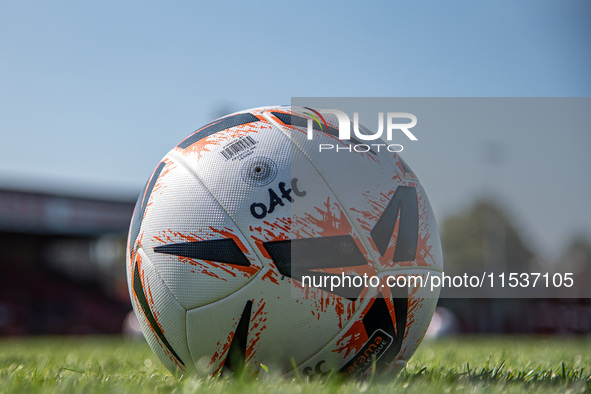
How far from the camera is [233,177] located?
8.50 ft

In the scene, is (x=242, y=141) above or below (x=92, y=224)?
above

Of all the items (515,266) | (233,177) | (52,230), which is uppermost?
(233,177)

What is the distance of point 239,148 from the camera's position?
2.69 meters

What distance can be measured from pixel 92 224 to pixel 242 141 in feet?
85.5

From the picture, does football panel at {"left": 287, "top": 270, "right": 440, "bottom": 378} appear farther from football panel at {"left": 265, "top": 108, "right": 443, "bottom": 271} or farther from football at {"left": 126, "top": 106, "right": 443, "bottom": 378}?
football panel at {"left": 265, "top": 108, "right": 443, "bottom": 271}

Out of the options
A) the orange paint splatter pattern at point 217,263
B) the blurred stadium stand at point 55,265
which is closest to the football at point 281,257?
the orange paint splatter pattern at point 217,263

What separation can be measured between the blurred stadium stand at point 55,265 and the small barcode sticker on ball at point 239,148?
24627mm

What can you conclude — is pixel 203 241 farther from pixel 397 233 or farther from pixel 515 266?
pixel 515 266

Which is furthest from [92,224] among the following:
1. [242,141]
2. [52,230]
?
[242,141]

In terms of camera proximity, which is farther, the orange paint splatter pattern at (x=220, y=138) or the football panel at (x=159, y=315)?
the orange paint splatter pattern at (x=220, y=138)

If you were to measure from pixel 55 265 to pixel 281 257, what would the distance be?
3187 cm

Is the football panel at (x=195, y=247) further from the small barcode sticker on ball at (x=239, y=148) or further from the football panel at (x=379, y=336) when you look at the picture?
the football panel at (x=379, y=336)

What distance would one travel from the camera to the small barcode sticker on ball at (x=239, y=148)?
2.66 meters

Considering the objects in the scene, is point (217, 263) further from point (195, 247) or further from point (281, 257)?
point (281, 257)
